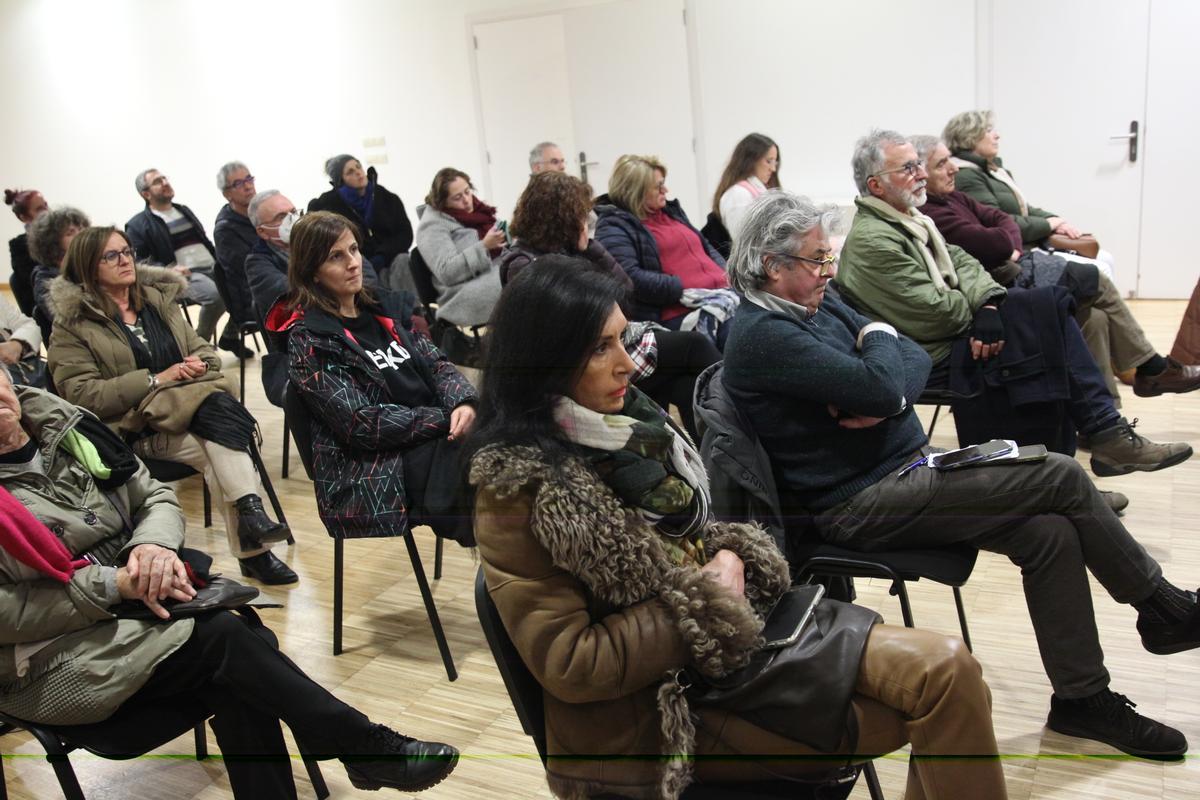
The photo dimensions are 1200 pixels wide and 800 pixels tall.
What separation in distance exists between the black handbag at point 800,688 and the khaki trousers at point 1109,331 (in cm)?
256

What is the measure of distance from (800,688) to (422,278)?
3488mm

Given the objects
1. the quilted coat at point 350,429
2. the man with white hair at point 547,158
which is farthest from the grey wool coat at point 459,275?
the quilted coat at point 350,429

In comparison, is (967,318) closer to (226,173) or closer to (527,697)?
(527,697)

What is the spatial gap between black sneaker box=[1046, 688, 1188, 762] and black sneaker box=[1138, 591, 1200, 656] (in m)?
0.14

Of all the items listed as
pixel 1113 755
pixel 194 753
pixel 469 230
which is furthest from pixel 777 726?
pixel 469 230

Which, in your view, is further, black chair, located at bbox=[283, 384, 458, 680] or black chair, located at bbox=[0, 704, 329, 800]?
black chair, located at bbox=[283, 384, 458, 680]

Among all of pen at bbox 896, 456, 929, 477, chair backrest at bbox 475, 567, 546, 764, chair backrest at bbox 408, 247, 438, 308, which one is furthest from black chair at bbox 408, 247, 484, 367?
chair backrest at bbox 475, 567, 546, 764

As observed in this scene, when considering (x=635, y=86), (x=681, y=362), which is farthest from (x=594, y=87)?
(x=681, y=362)

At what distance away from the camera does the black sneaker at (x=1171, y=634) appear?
215 centimetres

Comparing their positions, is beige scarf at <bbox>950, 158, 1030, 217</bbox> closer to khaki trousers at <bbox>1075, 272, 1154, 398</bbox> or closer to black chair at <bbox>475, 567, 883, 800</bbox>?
khaki trousers at <bbox>1075, 272, 1154, 398</bbox>

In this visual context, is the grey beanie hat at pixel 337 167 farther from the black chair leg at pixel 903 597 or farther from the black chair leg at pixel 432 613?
the black chair leg at pixel 903 597

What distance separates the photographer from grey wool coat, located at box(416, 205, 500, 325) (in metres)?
4.44

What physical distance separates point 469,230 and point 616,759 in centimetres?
349

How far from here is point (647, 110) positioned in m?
7.25
